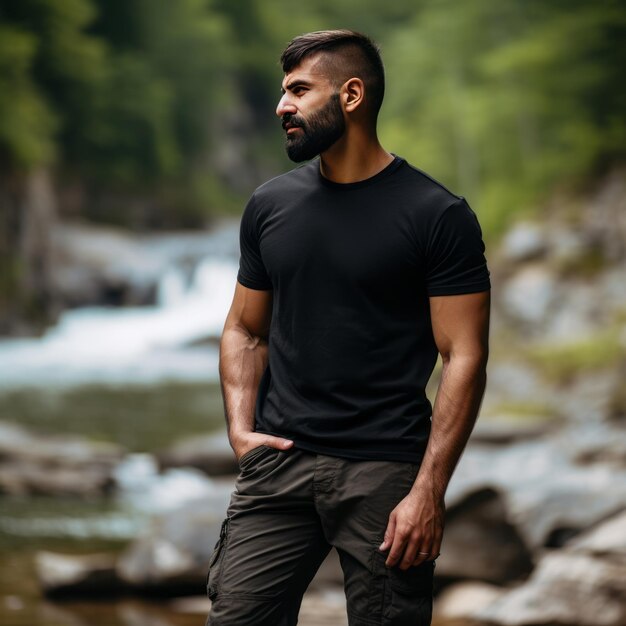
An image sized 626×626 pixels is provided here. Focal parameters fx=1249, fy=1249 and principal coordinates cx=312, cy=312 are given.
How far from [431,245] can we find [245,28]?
45485mm

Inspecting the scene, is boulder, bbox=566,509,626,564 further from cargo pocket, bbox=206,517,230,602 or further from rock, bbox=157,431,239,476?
rock, bbox=157,431,239,476

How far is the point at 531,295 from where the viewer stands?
1836 cm

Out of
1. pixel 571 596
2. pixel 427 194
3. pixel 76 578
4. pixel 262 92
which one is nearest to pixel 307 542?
pixel 427 194

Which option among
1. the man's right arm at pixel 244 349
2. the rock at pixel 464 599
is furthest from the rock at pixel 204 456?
the man's right arm at pixel 244 349

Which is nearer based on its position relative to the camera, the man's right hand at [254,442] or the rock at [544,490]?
the man's right hand at [254,442]

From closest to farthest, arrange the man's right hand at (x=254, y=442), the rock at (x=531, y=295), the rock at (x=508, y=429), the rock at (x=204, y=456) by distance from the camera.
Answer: the man's right hand at (x=254, y=442) < the rock at (x=204, y=456) < the rock at (x=508, y=429) < the rock at (x=531, y=295)

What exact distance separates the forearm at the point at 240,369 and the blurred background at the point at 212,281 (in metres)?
0.66

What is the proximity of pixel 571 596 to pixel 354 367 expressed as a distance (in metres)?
2.75

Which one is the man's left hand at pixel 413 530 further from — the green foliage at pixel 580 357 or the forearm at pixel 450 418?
the green foliage at pixel 580 357

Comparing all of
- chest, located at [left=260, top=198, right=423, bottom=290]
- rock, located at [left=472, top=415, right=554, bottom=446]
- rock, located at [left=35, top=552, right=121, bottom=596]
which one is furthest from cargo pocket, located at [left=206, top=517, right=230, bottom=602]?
rock, located at [left=472, top=415, right=554, bottom=446]

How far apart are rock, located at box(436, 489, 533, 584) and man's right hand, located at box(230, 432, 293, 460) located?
3845 mm

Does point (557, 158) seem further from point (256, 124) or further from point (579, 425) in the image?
point (256, 124)

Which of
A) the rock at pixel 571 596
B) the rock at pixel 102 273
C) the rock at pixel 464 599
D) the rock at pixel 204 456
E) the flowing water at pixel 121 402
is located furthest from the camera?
the rock at pixel 102 273

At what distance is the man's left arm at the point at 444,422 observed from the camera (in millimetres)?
2549
